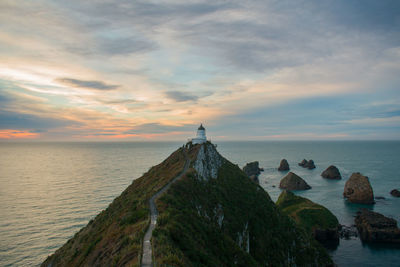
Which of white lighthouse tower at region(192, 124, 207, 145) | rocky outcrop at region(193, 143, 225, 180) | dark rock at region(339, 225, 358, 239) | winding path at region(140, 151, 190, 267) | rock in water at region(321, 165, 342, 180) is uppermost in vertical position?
white lighthouse tower at region(192, 124, 207, 145)

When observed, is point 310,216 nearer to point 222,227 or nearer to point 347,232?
point 347,232

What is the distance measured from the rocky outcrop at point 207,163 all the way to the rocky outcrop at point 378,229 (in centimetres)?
4192

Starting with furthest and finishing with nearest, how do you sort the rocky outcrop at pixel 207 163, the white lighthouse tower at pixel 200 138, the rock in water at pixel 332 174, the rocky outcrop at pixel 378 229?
the rock in water at pixel 332 174
the white lighthouse tower at pixel 200 138
the rocky outcrop at pixel 378 229
the rocky outcrop at pixel 207 163

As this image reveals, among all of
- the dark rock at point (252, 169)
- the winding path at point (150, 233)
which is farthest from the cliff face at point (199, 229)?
the dark rock at point (252, 169)

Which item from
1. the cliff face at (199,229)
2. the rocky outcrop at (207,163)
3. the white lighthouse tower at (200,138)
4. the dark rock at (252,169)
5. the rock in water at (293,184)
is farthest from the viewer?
the dark rock at (252,169)

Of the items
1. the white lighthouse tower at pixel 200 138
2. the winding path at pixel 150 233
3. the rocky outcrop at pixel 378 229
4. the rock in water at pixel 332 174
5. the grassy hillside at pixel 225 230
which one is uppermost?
the white lighthouse tower at pixel 200 138

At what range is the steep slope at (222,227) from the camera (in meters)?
17.2

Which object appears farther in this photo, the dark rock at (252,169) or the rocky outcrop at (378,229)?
the dark rock at (252,169)

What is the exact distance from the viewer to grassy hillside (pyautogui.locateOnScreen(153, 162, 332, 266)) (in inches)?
671

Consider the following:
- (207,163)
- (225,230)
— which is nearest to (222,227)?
(225,230)

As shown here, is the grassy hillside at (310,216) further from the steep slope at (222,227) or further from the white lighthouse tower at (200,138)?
the white lighthouse tower at (200,138)

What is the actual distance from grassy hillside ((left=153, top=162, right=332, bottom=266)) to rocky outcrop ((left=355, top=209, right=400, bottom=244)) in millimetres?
19165

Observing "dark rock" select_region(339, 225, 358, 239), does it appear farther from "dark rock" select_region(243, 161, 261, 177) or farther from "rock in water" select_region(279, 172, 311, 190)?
"dark rock" select_region(243, 161, 261, 177)

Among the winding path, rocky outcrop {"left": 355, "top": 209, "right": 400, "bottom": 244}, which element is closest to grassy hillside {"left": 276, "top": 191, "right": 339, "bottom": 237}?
rocky outcrop {"left": 355, "top": 209, "right": 400, "bottom": 244}
